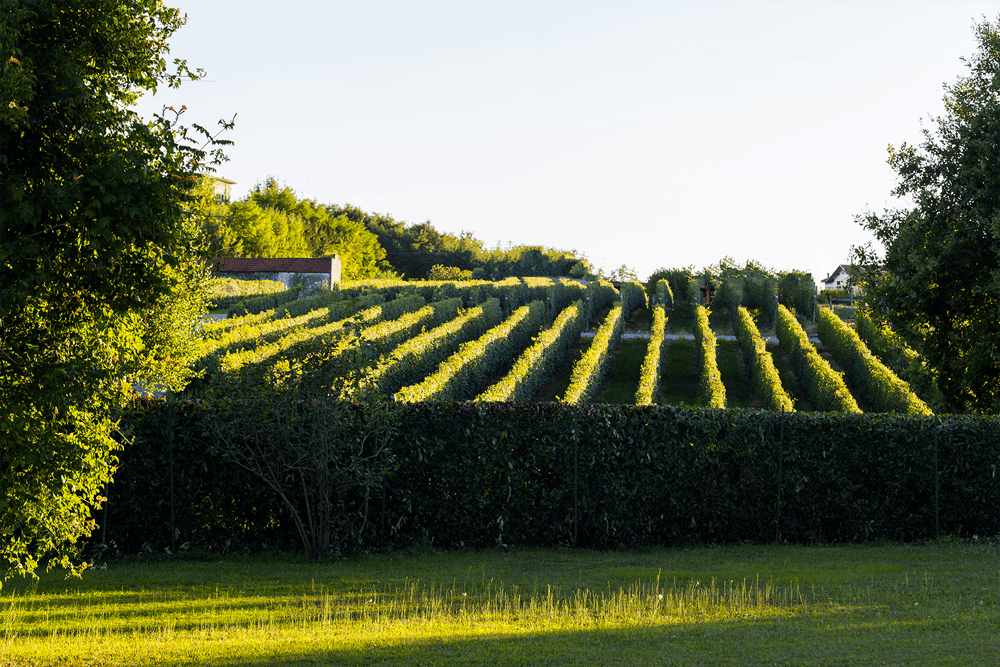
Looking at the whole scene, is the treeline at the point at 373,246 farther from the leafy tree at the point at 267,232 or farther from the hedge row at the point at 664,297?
the hedge row at the point at 664,297

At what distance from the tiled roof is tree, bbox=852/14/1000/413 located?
181ft

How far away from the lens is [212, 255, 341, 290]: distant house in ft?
224


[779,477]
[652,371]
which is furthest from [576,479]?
[652,371]

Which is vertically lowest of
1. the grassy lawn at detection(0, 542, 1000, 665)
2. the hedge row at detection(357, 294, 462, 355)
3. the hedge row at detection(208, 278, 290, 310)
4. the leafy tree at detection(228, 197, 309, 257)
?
the grassy lawn at detection(0, 542, 1000, 665)

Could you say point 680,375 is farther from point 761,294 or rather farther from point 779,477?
point 761,294

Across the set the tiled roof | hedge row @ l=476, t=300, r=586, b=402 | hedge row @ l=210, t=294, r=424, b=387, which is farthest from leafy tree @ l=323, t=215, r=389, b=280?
hedge row @ l=476, t=300, r=586, b=402

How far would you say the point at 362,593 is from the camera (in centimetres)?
991

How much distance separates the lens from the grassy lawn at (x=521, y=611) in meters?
6.98

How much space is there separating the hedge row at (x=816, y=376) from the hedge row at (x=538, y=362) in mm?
10220

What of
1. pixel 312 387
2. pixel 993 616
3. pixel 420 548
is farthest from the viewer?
pixel 420 548

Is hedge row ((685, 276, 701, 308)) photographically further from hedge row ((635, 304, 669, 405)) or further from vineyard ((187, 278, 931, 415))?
hedge row ((635, 304, 669, 405))

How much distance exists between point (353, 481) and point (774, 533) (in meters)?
6.99

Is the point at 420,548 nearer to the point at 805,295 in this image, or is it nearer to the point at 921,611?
the point at 921,611

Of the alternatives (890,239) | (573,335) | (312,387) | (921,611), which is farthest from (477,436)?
(573,335)
